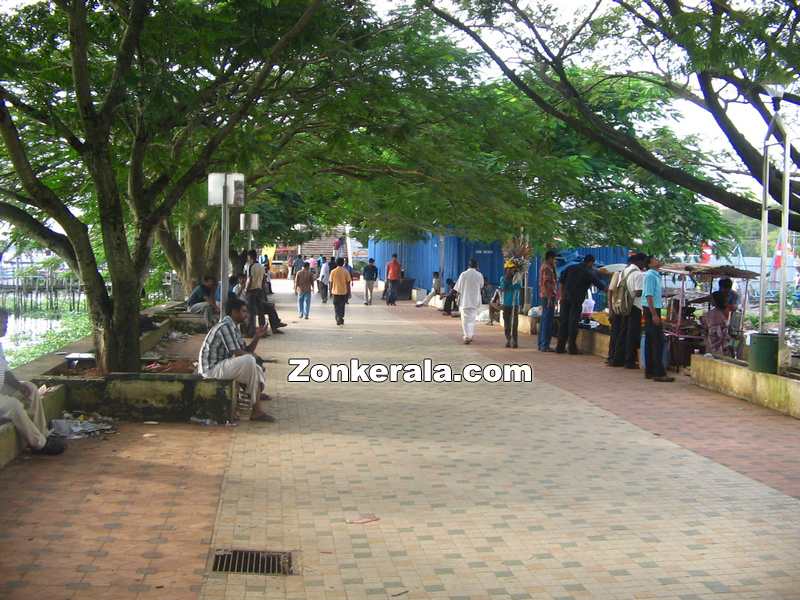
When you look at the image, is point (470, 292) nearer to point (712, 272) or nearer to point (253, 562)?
point (712, 272)

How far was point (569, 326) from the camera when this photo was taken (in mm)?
16406

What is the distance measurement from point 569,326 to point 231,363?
8342mm

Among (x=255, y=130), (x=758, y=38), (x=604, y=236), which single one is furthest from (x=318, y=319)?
(x=758, y=38)

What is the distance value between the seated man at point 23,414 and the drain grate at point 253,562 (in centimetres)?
276

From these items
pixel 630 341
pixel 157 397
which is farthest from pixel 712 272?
pixel 157 397

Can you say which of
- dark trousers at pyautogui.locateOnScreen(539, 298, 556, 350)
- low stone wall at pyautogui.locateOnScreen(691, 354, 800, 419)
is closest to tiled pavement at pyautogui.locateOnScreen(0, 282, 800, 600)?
low stone wall at pyautogui.locateOnScreen(691, 354, 800, 419)

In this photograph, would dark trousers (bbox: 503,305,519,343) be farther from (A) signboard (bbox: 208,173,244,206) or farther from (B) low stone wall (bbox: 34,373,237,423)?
(B) low stone wall (bbox: 34,373,237,423)

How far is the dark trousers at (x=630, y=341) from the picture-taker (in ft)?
46.4

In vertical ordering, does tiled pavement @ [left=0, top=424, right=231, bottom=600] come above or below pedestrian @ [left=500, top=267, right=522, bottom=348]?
below

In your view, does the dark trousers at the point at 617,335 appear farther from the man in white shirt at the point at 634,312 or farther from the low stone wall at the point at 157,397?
the low stone wall at the point at 157,397

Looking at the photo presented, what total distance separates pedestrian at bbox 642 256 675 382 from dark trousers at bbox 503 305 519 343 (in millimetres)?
4099

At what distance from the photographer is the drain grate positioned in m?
5.16

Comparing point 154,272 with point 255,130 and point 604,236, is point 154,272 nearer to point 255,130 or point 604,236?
→ point 604,236

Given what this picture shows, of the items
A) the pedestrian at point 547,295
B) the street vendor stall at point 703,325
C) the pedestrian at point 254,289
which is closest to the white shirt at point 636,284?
the street vendor stall at point 703,325
